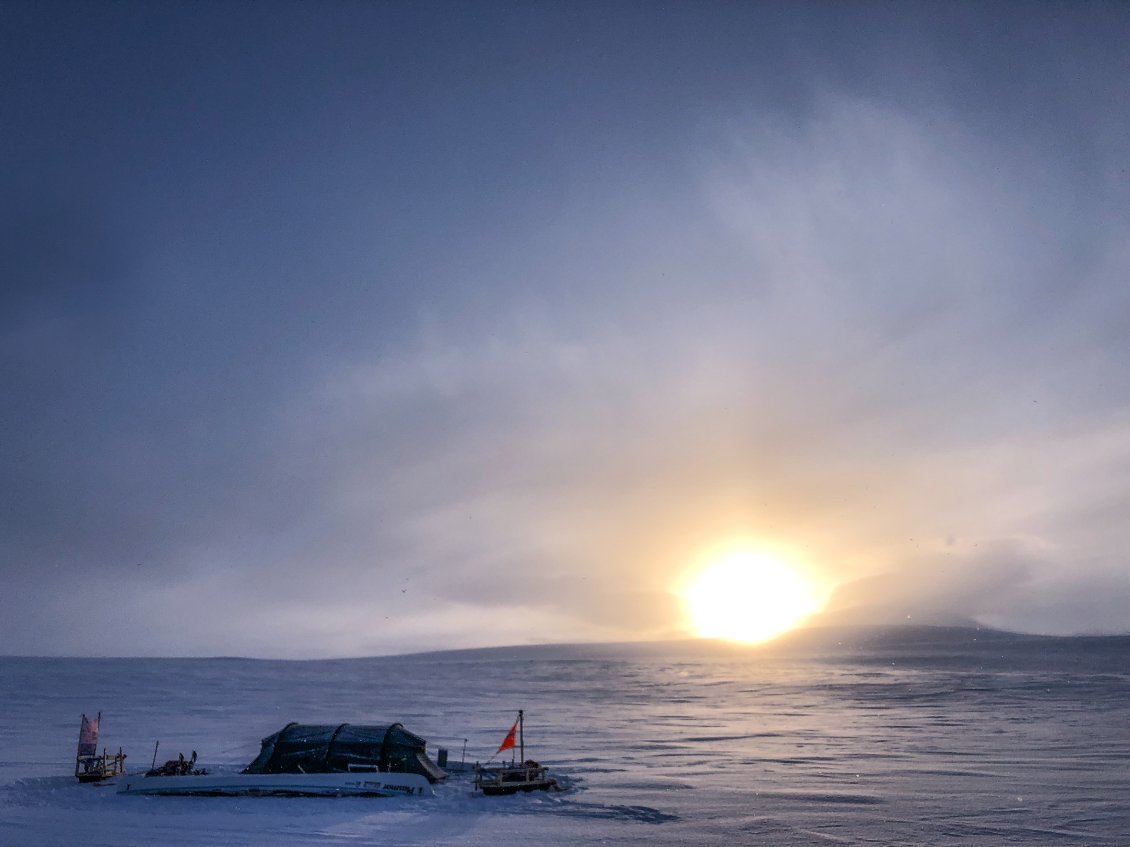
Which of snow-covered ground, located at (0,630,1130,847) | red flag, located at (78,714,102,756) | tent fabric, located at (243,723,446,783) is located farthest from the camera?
red flag, located at (78,714,102,756)

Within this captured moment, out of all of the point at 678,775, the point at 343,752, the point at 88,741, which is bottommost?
the point at 678,775

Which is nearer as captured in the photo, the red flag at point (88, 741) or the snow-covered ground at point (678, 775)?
the snow-covered ground at point (678, 775)

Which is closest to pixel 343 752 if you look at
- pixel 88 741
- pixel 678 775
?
pixel 88 741

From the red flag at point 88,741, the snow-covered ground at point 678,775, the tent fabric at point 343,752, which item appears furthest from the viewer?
the red flag at point 88,741

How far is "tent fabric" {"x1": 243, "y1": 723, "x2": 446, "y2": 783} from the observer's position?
1204 inches

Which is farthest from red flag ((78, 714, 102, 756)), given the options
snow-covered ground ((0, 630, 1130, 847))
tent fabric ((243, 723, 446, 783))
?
tent fabric ((243, 723, 446, 783))

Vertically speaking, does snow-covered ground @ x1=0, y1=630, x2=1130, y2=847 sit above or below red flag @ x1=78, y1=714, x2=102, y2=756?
below

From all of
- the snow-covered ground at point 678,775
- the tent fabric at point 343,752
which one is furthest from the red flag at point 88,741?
the tent fabric at point 343,752

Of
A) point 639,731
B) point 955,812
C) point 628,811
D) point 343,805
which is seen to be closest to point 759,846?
point 628,811

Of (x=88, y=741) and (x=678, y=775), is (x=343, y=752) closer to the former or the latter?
(x=88, y=741)

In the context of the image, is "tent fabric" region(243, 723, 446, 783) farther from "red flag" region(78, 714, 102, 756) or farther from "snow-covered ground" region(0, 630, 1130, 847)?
"red flag" region(78, 714, 102, 756)

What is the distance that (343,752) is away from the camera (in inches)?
1219

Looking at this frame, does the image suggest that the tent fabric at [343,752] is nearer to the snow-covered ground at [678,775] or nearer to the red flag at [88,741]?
the snow-covered ground at [678,775]

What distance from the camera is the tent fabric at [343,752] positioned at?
30.6 metres
